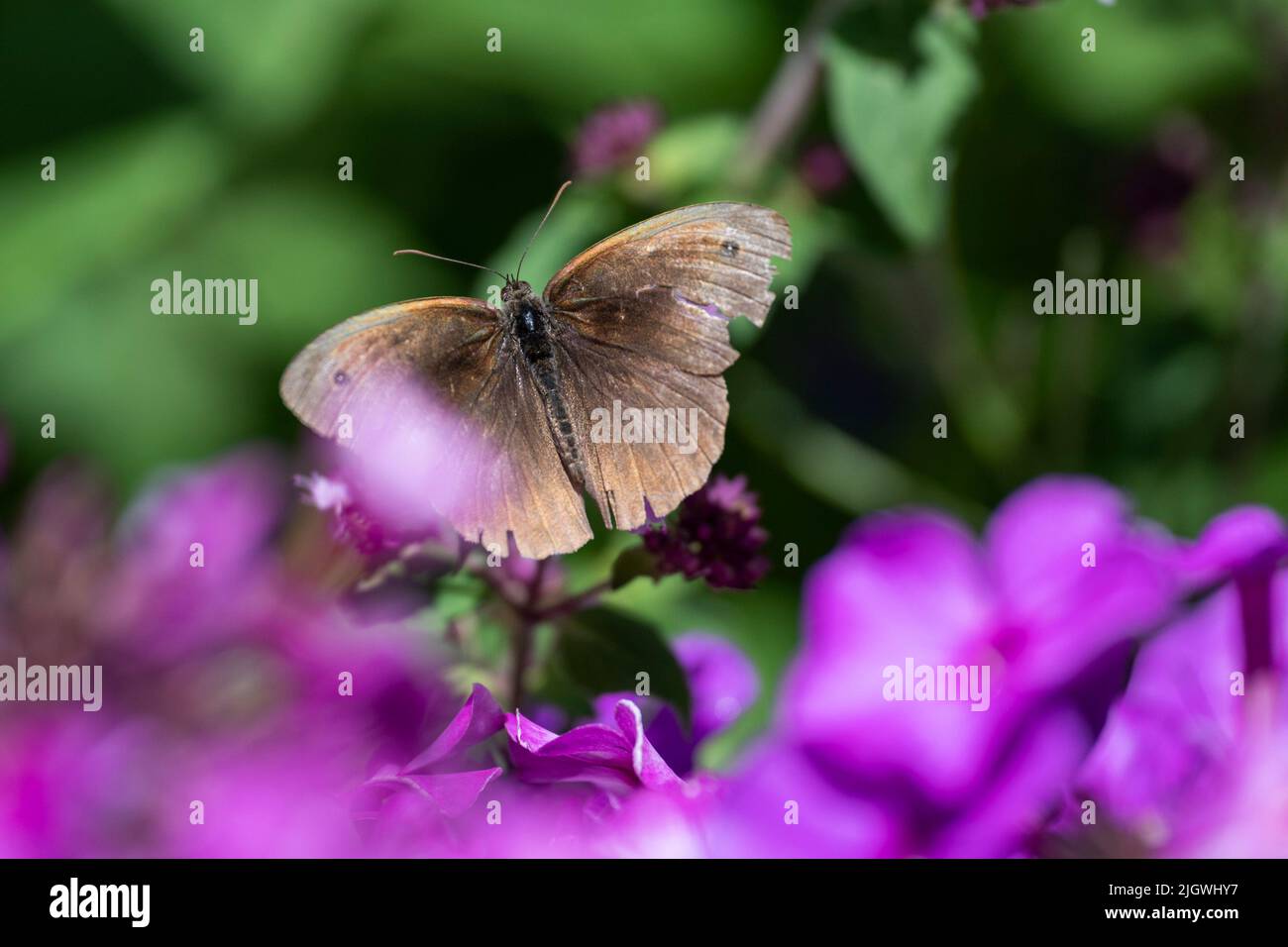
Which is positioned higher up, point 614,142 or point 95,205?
point 95,205

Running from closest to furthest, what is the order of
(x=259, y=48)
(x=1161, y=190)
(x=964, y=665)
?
(x=964, y=665) → (x=1161, y=190) → (x=259, y=48)

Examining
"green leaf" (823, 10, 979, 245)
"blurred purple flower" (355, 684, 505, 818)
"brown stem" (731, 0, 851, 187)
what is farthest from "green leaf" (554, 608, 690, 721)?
"brown stem" (731, 0, 851, 187)

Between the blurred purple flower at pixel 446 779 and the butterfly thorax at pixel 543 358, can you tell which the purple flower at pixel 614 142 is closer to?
the butterfly thorax at pixel 543 358

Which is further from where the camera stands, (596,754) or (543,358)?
(543,358)

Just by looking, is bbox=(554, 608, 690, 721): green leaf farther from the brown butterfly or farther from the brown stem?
the brown stem

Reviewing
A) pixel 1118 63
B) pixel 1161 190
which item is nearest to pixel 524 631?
pixel 1161 190

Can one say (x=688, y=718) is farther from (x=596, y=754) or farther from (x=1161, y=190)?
(x=1161, y=190)

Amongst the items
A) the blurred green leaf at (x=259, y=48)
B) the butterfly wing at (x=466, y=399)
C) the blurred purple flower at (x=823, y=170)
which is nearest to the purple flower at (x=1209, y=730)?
the butterfly wing at (x=466, y=399)

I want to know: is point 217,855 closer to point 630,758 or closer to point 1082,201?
point 630,758
